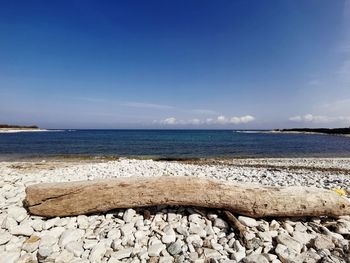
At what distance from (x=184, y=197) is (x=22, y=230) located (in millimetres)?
3335

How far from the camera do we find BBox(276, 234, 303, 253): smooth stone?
4.08 meters

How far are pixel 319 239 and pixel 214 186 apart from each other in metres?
2.10

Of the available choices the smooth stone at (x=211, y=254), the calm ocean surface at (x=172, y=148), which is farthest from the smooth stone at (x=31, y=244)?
the calm ocean surface at (x=172, y=148)

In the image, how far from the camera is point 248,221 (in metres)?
4.73

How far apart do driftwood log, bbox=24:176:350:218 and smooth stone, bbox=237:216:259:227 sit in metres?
0.10

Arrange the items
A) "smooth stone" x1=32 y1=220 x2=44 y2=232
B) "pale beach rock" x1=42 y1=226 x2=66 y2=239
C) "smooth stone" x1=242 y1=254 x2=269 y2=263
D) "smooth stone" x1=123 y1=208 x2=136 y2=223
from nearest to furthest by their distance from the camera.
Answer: "smooth stone" x1=242 y1=254 x2=269 y2=263 → "pale beach rock" x1=42 y1=226 x2=66 y2=239 → "smooth stone" x1=32 y1=220 x2=44 y2=232 → "smooth stone" x1=123 y1=208 x2=136 y2=223

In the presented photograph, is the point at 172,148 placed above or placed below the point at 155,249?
below

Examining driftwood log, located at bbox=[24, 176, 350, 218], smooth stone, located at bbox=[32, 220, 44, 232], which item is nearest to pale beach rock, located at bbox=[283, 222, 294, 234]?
driftwood log, located at bbox=[24, 176, 350, 218]

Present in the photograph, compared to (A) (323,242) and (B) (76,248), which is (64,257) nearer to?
(B) (76,248)

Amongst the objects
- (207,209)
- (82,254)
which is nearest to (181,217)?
(207,209)

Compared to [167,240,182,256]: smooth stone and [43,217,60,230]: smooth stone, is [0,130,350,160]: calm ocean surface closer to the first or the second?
[43,217,60,230]: smooth stone

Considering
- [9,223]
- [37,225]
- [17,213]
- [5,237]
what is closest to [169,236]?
[37,225]

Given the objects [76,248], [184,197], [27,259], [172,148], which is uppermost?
[184,197]

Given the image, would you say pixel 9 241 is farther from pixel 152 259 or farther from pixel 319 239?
pixel 319 239
